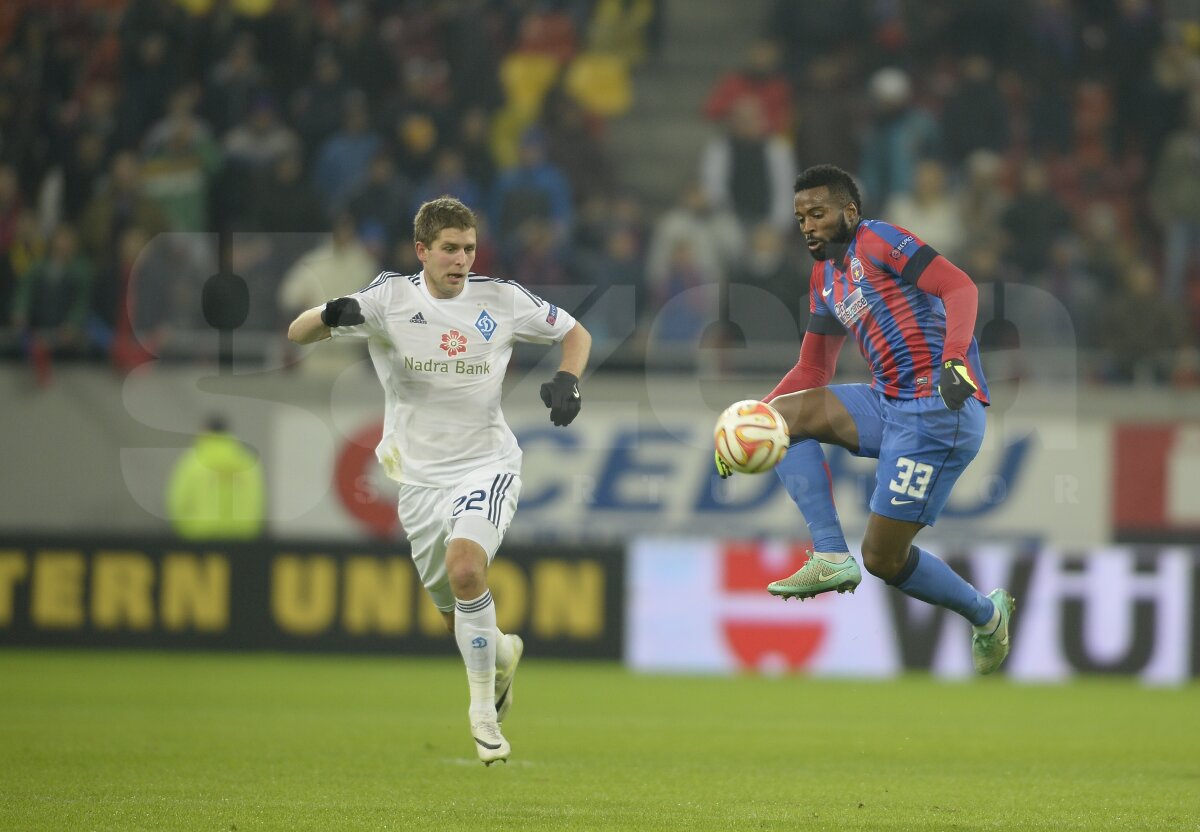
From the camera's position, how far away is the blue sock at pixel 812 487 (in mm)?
7781

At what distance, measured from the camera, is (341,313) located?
7.50 meters

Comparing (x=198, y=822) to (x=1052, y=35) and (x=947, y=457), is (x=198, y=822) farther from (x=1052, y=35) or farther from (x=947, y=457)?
(x=1052, y=35)

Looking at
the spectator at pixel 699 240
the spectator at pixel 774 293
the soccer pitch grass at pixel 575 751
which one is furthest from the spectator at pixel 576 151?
the soccer pitch grass at pixel 575 751

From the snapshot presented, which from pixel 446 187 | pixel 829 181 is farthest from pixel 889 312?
pixel 446 187

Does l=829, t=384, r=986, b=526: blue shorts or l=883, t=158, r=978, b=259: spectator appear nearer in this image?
l=829, t=384, r=986, b=526: blue shorts

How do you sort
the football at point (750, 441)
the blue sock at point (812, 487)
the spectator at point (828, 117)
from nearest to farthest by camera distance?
the football at point (750, 441), the blue sock at point (812, 487), the spectator at point (828, 117)

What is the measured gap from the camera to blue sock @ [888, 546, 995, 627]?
25.6 feet

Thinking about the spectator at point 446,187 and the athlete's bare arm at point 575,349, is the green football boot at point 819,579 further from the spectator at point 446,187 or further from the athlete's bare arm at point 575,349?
the spectator at point 446,187

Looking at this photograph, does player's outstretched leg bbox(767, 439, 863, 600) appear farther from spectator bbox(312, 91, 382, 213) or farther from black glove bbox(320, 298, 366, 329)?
spectator bbox(312, 91, 382, 213)

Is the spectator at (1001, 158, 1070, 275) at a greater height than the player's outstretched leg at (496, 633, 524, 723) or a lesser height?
greater

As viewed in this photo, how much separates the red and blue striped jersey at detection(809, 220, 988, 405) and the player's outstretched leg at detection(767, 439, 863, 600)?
50cm

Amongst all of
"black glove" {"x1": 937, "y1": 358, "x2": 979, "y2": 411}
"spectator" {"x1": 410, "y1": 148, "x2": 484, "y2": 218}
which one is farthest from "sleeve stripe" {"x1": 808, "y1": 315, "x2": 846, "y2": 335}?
"spectator" {"x1": 410, "y1": 148, "x2": 484, "y2": 218}

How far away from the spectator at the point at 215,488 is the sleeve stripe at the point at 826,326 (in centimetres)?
871

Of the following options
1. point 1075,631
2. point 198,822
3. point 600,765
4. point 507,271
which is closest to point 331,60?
point 507,271
